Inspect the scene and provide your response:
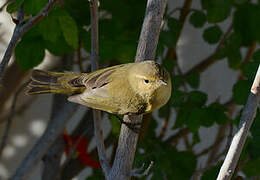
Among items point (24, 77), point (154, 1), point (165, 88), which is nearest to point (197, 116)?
point (165, 88)

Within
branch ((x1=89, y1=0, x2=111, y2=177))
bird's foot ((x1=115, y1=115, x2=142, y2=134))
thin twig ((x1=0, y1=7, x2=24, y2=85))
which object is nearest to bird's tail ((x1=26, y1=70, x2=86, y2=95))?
branch ((x1=89, y1=0, x2=111, y2=177))

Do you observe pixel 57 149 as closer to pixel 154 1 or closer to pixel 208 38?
pixel 208 38

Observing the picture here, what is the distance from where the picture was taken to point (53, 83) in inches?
59.5

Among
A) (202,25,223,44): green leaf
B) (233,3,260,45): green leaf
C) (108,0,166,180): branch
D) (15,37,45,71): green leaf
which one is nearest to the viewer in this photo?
(108,0,166,180): branch

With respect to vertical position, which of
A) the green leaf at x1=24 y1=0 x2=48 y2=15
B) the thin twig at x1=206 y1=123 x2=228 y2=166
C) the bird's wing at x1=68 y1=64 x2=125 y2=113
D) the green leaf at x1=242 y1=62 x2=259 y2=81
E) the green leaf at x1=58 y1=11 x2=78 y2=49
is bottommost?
the thin twig at x1=206 y1=123 x2=228 y2=166

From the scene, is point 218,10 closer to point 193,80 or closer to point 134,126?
point 193,80

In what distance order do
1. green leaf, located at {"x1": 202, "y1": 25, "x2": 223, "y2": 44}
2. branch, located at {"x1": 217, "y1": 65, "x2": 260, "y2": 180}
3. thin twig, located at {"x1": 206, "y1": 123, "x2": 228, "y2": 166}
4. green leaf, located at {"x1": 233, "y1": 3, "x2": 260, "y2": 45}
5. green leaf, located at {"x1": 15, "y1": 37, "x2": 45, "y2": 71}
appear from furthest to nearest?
thin twig, located at {"x1": 206, "y1": 123, "x2": 228, "y2": 166}, green leaf, located at {"x1": 202, "y1": 25, "x2": 223, "y2": 44}, green leaf, located at {"x1": 233, "y1": 3, "x2": 260, "y2": 45}, green leaf, located at {"x1": 15, "y1": 37, "x2": 45, "y2": 71}, branch, located at {"x1": 217, "y1": 65, "x2": 260, "y2": 180}

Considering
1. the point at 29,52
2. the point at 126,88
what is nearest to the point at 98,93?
the point at 126,88

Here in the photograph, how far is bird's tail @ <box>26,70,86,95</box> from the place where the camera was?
1.47 metres

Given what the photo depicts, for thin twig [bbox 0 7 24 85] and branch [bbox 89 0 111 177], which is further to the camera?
branch [bbox 89 0 111 177]

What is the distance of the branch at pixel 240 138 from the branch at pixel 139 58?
0.91 ft

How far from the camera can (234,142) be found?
0.99m

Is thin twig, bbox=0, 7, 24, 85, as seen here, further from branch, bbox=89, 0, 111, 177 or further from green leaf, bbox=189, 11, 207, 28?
green leaf, bbox=189, 11, 207, 28

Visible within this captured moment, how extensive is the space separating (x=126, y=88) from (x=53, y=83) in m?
0.31
